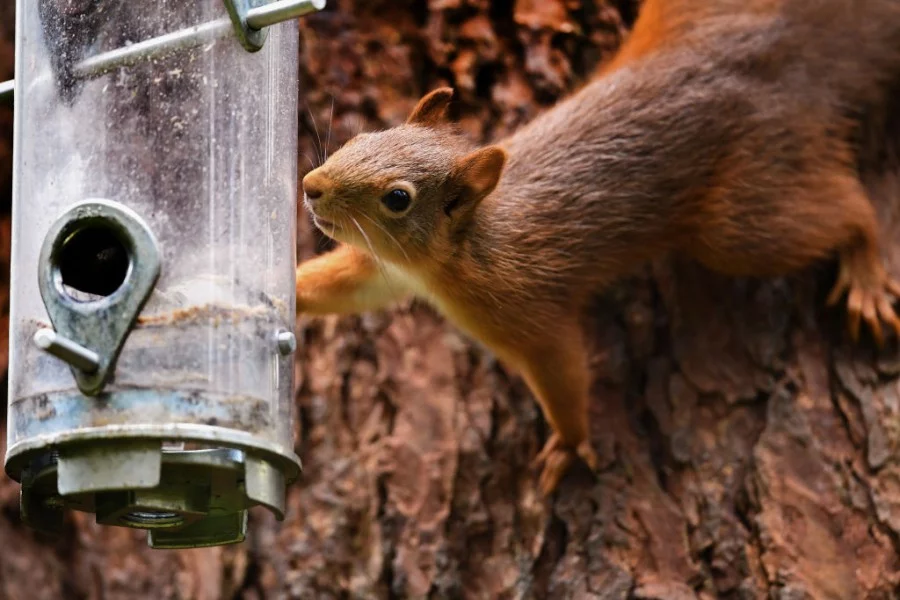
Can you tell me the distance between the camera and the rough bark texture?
13.9 ft

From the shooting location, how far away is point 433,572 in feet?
14.6

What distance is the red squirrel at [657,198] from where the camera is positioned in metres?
4.19

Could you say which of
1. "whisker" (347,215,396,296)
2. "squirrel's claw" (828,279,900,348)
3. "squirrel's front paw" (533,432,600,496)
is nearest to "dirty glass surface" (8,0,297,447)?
"whisker" (347,215,396,296)

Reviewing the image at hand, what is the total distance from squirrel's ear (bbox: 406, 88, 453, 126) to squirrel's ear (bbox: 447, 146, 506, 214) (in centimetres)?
20


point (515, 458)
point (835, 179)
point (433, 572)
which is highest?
point (835, 179)

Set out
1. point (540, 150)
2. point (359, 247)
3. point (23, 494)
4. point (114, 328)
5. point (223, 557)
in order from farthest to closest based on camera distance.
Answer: point (223, 557)
point (540, 150)
point (359, 247)
point (23, 494)
point (114, 328)

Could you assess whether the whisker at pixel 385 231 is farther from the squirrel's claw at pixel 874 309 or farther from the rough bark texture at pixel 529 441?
the squirrel's claw at pixel 874 309

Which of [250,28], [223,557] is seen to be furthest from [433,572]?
[250,28]

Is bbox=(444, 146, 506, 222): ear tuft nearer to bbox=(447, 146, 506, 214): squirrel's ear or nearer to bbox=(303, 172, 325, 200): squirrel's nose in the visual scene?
bbox=(447, 146, 506, 214): squirrel's ear

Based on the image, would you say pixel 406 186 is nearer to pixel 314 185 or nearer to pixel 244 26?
pixel 314 185

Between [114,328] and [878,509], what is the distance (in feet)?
8.05

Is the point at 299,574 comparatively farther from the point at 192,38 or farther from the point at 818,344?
the point at 192,38

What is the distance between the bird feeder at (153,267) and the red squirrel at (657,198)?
1.02m

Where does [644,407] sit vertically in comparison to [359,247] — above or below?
below
